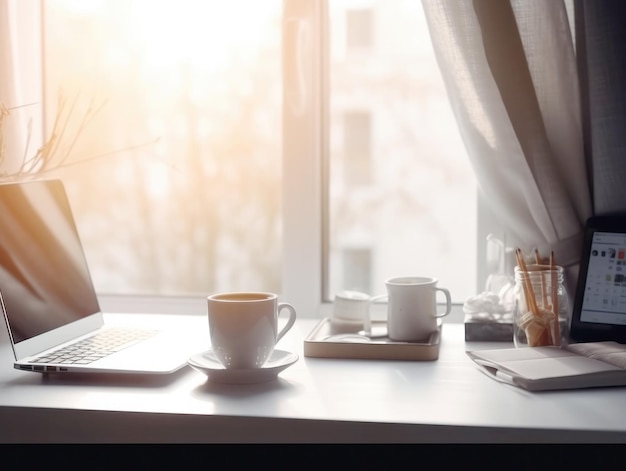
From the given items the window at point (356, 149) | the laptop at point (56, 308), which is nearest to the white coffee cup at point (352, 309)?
the laptop at point (56, 308)

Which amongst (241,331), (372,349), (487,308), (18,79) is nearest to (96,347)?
(241,331)

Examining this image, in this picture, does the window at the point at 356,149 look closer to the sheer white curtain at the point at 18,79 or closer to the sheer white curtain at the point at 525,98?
the sheer white curtain at the point at 525,98

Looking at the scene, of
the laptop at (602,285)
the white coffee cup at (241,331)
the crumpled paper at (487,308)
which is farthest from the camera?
the crumpled paper at (487,308)

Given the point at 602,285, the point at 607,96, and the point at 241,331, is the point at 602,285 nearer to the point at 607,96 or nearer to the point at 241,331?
the point at 607,96

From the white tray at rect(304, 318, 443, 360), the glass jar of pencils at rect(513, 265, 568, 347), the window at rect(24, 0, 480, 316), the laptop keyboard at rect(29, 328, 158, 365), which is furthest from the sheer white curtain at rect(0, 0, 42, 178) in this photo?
the glass jar of pencils at rect(513, 265, 568, 347)

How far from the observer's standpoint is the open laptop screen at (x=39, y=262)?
1.18 m

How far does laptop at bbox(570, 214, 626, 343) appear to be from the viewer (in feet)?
4.33

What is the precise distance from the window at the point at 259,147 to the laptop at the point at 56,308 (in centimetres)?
38

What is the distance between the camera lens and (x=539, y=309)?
1.27 m

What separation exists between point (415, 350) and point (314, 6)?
0.85 meters

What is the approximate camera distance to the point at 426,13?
1.41 metres

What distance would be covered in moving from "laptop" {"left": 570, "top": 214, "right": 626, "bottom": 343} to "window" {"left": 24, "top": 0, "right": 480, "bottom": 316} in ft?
1.55

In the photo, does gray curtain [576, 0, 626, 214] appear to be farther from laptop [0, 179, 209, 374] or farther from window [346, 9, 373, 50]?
laptop [0, 179, 209, 374]

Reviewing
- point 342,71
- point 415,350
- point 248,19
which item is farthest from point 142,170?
point 415,350
